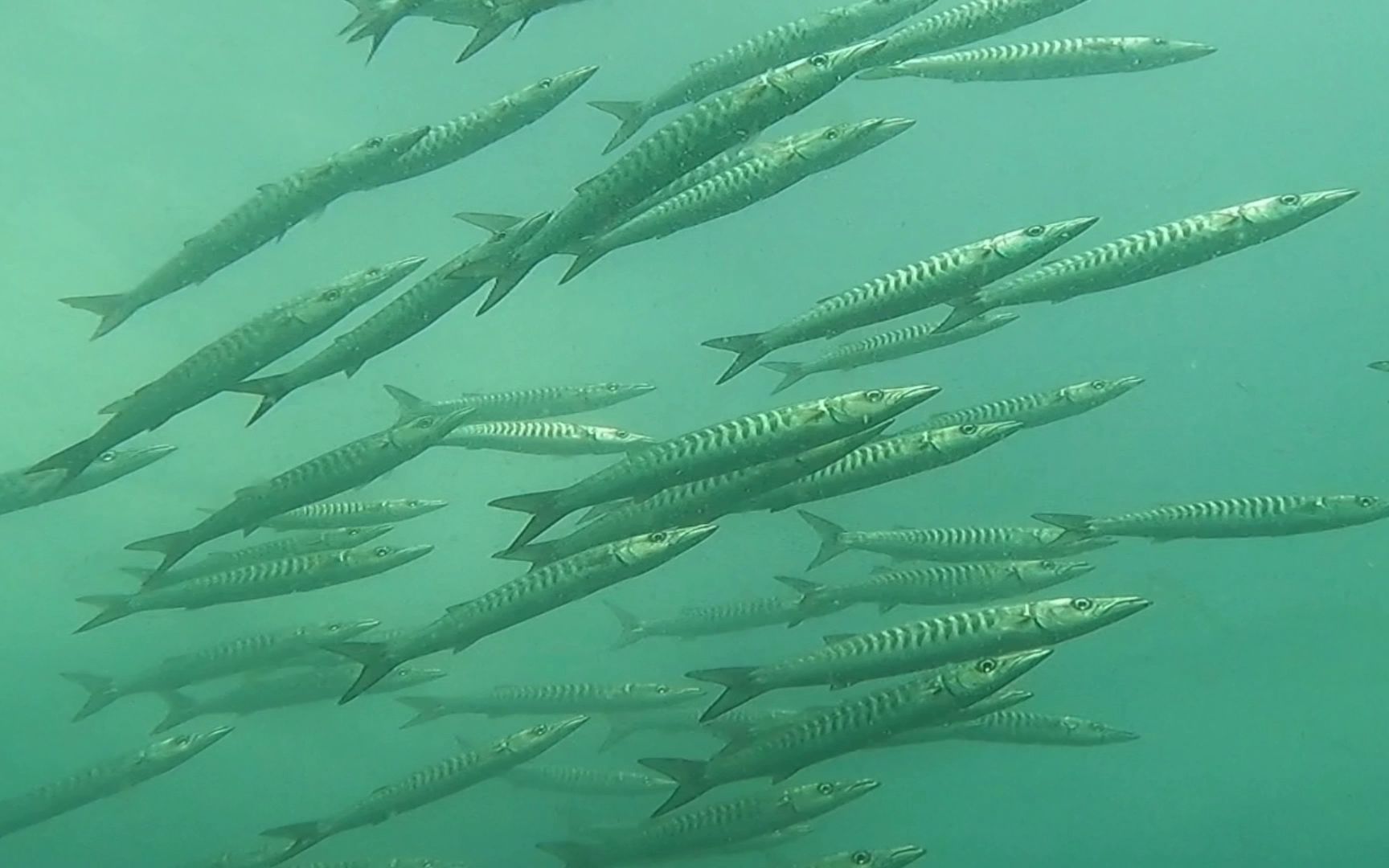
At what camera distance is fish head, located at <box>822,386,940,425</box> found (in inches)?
189

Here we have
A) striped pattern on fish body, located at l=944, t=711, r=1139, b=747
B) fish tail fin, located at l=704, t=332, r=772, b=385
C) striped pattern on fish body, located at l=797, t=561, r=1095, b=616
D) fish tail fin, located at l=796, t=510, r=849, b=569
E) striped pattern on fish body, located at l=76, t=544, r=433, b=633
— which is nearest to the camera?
fish tail fin, located at l=704, t=332, r=772, b=385

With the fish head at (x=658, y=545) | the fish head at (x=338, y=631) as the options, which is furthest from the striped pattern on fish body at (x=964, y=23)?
the fish head at (x=338, y=631)

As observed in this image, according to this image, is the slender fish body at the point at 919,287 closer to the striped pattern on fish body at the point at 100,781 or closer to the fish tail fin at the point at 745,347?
the fish tail fin at the point at 745,347

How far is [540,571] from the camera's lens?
18.2 feet

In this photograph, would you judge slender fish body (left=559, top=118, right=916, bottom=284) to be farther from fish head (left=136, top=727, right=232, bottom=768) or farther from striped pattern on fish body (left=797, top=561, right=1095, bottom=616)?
fish head (left=136, top=727, right=232, bottom=768)

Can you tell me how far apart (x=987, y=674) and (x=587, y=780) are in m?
8.56

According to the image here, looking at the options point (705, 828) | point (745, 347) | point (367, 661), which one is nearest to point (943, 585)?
point (705, 828)

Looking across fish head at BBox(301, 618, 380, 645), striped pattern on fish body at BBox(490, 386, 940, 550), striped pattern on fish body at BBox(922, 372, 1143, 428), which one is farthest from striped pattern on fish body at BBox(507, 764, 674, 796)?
striped pattern on fish body at BBox(490, 386, 940, 550)

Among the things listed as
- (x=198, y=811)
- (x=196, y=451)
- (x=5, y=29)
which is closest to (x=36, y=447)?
(x=196, y=451)

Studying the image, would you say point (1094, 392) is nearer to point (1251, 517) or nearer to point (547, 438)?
point (1251, 517)

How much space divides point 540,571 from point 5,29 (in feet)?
31.1

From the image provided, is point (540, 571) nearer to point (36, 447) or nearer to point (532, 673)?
point (36, 447)

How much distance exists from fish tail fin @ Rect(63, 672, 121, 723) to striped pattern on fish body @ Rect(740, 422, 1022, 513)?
19.9 feet

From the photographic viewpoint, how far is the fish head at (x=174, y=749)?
8266mm
